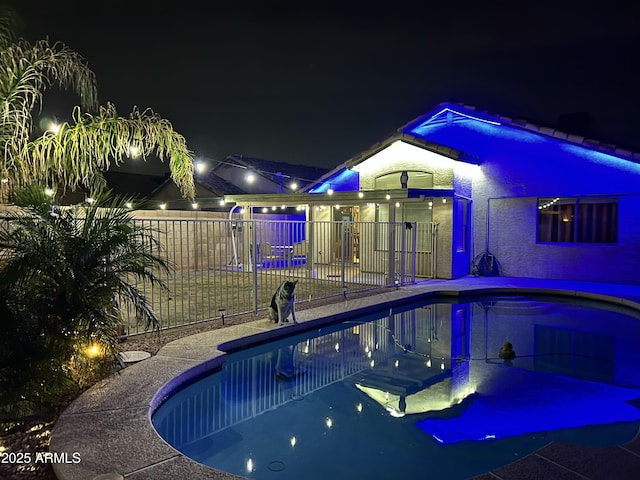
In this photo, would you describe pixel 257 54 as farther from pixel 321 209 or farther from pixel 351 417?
pixel 351 417

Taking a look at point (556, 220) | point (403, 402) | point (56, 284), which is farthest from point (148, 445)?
point (556, 220)

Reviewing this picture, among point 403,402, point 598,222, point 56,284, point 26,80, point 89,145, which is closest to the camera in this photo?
point 56,284

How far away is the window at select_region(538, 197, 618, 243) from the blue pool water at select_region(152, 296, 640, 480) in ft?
19.2

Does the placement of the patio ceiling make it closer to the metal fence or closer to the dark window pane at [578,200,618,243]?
the metal fence

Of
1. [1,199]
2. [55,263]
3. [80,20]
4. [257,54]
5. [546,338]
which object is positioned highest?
[257,54]

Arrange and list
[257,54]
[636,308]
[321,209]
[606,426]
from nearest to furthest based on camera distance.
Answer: [606,426] < [636,308] < [257,54] < [321,209]

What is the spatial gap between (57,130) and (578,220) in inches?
536

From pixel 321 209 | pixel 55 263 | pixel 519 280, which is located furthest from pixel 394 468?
pixel 321 209

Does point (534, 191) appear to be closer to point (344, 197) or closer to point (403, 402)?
point (344, 197)

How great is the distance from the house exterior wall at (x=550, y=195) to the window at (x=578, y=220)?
20 cm

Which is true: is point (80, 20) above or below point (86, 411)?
above

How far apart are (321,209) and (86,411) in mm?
13588

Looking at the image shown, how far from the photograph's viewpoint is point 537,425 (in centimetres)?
426

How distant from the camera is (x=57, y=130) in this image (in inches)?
207
